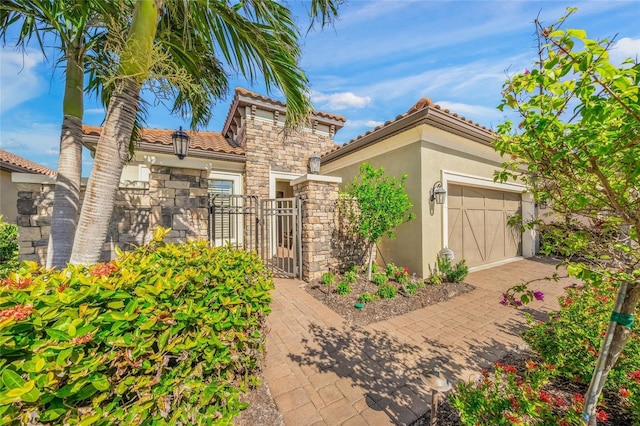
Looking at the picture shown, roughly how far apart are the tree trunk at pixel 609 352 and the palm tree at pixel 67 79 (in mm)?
5307

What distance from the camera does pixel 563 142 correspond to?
1.20 meters

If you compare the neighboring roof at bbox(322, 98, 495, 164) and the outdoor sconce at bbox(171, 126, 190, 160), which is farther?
the neighboring roof at bbox(322, 98, 495, 164)

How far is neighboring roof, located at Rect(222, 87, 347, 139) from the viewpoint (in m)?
7.57

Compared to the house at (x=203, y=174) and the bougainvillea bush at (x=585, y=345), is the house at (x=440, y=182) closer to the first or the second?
the house at (x=203, y=174)

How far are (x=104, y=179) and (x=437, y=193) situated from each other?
6.24 metres

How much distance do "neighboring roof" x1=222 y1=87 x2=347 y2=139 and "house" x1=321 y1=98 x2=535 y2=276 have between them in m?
1.97

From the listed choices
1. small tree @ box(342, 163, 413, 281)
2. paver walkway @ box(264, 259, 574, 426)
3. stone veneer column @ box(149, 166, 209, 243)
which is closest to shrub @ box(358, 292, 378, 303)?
paver walkway @ box(264, 259, 574, 426)

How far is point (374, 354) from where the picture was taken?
2.94m

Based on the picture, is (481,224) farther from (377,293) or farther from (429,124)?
(377,293)

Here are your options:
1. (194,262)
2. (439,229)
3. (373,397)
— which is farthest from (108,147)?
(439,229)

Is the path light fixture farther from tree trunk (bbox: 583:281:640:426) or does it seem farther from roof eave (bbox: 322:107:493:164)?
roof eave (bbox: 322:107:493:164)

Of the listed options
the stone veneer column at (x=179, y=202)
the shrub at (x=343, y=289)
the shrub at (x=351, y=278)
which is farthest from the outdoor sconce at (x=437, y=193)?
the stone veneer column at (x=179, y=202)

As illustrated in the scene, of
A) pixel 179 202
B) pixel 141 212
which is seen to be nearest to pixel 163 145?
pixel 141 212

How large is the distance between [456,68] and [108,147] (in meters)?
5.29
